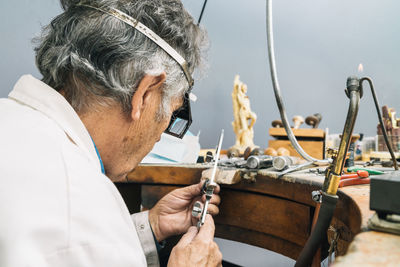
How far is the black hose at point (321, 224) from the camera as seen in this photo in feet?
1.95

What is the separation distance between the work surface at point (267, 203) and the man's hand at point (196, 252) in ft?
1.11

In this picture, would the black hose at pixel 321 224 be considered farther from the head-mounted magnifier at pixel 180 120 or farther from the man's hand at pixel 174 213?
the head-mounted magnifier at pixel 180 120

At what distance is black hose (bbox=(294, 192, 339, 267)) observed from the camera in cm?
59

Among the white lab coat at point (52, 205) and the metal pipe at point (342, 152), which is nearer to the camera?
the white lab coat at point (52, 205)

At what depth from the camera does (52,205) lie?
451mm

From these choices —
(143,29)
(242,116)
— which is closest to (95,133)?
(143,29)

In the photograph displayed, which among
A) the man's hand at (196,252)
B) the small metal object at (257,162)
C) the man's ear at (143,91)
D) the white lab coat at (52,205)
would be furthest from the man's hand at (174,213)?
the white lab coat at (52,205)

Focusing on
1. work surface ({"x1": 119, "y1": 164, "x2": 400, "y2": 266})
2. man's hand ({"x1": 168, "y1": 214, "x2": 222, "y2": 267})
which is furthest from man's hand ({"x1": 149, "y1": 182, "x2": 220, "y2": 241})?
man's hand ({"x1": 168, "y1": 214, "x2": 222, "y2": 267})

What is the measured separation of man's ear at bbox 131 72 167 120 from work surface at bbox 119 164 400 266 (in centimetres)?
51

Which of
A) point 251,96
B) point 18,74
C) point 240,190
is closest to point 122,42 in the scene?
point 240,190

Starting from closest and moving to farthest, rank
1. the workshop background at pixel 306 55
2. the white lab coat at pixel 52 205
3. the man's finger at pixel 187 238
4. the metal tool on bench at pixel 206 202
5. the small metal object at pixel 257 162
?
the white lab coat at pixel 52 205
the man's finger at pixel 187 238
the metal tool on bench at pixel 206 202
the small metal object at pixel 257 162
the workshop background at pixel 306 55

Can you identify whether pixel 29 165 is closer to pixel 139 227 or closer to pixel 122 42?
pixel 122 42

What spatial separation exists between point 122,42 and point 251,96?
2887mm

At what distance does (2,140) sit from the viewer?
0.50 meters
